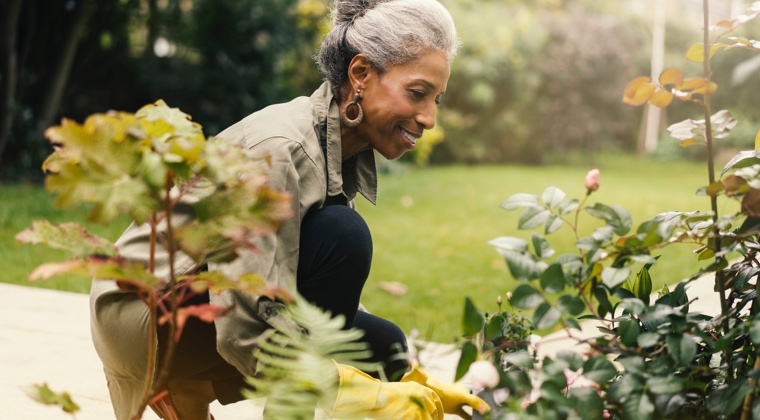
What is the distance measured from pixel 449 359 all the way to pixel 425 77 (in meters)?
1.39

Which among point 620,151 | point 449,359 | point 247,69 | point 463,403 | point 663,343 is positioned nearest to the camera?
point 663,343

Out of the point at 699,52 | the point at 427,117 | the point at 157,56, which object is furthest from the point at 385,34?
the point at 157,56

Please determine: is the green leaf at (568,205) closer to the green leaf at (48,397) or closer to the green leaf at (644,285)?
the green leaf at (644,285)

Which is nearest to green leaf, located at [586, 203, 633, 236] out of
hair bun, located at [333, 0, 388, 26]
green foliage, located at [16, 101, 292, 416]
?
green foliage, located at [16, 101, 292, 416]

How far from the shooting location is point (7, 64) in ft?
25.2

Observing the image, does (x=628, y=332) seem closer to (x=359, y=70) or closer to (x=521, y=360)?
(x=521, y=360)

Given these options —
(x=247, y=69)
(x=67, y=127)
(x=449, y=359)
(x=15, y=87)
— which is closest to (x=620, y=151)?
(x=247, y=69)

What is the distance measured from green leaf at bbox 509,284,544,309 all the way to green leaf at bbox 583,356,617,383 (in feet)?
0.37

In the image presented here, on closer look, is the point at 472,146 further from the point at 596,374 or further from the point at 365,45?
the point at 596,374

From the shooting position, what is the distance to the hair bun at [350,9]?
2.10 m

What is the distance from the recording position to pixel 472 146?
531 inches

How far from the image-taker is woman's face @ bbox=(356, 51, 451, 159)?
6.52 feet

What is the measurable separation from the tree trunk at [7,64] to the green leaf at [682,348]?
7498 mm

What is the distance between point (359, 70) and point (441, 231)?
4.88 meters
